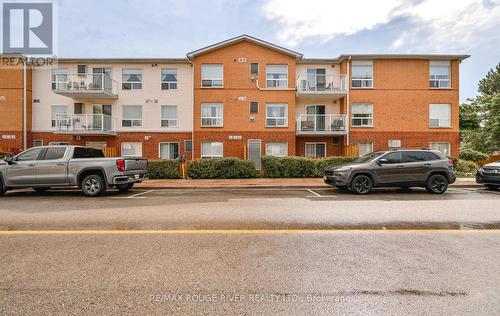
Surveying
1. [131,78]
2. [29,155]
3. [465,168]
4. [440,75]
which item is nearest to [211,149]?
[131,78]

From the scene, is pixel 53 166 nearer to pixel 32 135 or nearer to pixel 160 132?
pixel 160 132

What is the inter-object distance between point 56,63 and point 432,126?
2856 cm

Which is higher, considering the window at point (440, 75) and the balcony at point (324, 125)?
the window at point (440, 75)

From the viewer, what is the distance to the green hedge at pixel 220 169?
16.3m

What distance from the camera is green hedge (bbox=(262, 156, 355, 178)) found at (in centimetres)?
1656

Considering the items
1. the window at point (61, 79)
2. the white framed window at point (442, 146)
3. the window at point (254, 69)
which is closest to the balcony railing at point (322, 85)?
the window at point (254, 69)

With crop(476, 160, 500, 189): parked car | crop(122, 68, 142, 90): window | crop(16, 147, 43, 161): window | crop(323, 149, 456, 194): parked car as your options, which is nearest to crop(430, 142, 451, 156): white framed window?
crop(476, 160, 500, 189): parked car

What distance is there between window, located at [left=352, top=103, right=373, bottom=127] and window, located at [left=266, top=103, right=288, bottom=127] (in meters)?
5.16

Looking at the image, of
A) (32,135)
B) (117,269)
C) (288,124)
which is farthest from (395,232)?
(32,135)

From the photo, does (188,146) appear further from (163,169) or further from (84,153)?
(84,153)

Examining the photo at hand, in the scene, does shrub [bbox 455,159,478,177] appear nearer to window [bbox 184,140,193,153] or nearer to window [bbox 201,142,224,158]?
window [bbox 201,142,224,158]

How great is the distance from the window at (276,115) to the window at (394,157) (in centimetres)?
1039

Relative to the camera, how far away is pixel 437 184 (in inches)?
419

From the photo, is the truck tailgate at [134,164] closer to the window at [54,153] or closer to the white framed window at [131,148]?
the window at [54,153]
